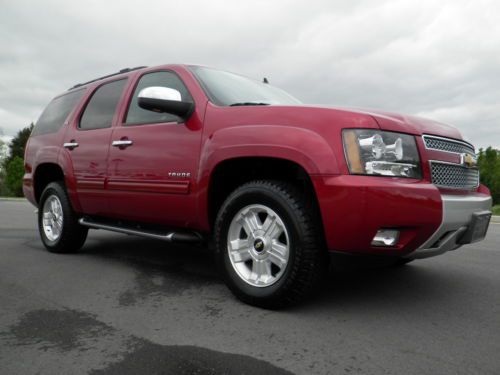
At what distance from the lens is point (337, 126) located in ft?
8.20

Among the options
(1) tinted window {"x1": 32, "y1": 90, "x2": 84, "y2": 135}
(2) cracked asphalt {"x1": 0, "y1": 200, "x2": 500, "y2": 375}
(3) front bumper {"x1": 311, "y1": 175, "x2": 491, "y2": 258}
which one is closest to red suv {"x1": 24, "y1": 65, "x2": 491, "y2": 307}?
(3) front bumper {"x1": 311, "y1": 175, "x2": 491, "y2": 258}

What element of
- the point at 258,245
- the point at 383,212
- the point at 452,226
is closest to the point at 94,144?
the point at 258,245

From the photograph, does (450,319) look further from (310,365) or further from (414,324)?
(310,365)

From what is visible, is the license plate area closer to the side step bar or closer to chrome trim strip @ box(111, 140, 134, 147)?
the side step bar

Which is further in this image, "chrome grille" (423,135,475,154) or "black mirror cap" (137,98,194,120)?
"black mirror cap" (137,98,194,120)

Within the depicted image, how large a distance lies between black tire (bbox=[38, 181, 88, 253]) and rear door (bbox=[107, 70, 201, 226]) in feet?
2.58

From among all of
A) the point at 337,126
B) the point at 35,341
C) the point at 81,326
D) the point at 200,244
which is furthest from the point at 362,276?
the point at 35,341

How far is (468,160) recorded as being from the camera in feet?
9.93

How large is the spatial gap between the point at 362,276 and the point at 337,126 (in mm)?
1578

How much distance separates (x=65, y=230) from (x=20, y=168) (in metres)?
67.9

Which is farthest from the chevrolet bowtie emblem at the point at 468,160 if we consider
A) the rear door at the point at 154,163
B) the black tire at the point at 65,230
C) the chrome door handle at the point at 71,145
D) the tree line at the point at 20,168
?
the tree line at the point at 20,168

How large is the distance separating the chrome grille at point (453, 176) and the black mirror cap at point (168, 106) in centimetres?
172

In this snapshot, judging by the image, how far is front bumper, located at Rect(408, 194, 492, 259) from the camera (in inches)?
97.2

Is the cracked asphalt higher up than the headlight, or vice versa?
the headlight
